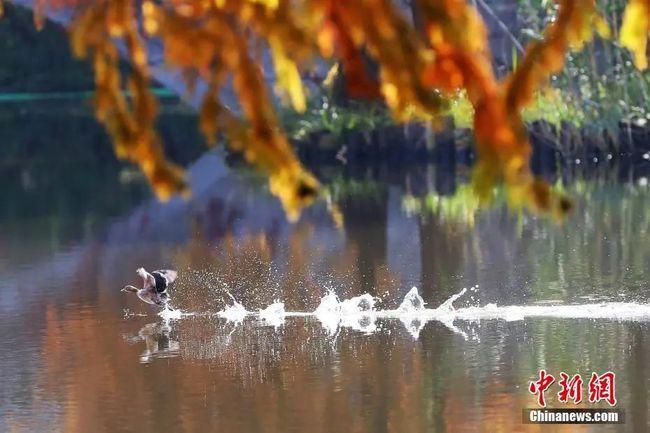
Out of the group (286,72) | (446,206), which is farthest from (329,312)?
(286,72)

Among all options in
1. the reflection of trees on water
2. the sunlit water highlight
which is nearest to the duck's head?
the sunlit water highlight

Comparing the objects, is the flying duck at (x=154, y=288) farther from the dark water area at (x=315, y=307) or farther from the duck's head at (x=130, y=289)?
the duck's head at (x=130, y=289)

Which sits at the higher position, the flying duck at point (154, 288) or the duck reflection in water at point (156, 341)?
the flying duck at point (154, 288)

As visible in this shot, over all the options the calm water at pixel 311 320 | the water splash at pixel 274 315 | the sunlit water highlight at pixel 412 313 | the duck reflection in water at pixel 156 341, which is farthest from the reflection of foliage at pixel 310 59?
the water splash at pixel 274 315

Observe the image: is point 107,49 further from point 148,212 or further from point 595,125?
point 595,125

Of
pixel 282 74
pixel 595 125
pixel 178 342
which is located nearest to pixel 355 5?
pixel 282 74

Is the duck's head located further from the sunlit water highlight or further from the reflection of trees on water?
the reflection of trees on water

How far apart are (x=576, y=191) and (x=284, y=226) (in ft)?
12.0

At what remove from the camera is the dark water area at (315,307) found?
841cm

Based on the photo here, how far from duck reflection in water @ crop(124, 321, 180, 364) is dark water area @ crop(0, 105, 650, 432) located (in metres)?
0.02

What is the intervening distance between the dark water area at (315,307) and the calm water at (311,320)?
0.02 meters

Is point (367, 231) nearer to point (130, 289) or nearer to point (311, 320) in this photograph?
point (130, 289)

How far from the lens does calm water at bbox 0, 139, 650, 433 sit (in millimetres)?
8391

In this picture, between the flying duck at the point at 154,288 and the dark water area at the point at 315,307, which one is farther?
the flying duck at the point at 154,288
